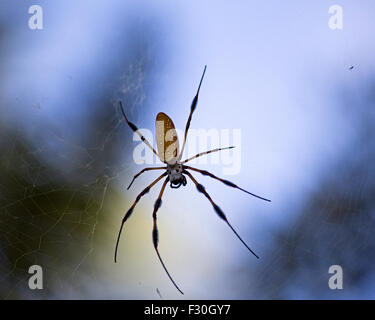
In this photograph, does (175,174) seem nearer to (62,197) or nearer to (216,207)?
(216,207)

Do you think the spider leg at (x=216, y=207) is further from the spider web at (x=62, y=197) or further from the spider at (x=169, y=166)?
the spider web at (x=62, y=197)

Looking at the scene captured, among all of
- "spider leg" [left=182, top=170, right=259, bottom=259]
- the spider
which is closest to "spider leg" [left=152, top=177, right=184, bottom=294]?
the spider

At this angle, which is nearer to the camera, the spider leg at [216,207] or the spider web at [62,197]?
the spider leg at [216,207]

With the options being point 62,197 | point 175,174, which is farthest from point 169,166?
point 62,197

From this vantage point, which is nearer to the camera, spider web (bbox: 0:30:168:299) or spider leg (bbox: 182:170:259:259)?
spider leg (bbox: 182:170:259:259)

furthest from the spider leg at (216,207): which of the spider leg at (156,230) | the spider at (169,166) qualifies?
the spider leg at (156,230)

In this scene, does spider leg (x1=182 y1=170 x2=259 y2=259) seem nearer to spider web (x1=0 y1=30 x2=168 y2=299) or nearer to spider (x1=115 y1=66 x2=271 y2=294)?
spider (x1=115 y1=66 x2=271 y2=294)

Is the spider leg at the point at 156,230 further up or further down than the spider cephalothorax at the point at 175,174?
further down

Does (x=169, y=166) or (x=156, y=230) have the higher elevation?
(x=169, y=166)

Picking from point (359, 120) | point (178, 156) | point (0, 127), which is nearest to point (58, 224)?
point (0, 127)

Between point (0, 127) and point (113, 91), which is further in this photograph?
point (0, 127)
